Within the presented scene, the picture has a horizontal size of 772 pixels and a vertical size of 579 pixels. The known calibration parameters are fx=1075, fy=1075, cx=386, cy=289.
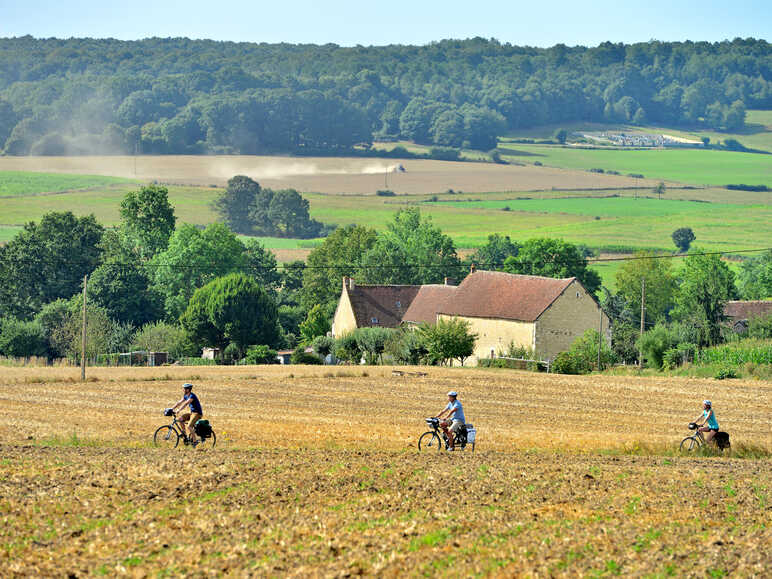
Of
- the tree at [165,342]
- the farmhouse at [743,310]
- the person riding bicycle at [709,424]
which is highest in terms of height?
the farmhouse at [743,310]

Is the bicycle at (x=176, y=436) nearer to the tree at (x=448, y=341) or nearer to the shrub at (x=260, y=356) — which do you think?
the tree at (x=448, y=341)

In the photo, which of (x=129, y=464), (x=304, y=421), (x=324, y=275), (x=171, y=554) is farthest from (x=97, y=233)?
(x=171, y=554)

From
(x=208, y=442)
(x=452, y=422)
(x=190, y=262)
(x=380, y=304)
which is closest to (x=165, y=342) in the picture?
(x=380, y=304)

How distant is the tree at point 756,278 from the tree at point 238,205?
76337mm

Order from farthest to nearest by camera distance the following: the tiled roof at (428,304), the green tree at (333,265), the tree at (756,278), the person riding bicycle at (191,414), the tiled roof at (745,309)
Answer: the tree at (756,278) < the green tree at (333,265) < the tiled roof at (745,309) < the tiled roof at (428,304) < the person riding bicycle at (191,414)

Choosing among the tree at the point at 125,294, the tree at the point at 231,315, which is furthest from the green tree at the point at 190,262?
the tree at the point at 231,315

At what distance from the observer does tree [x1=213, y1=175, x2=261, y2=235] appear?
16188 centimetres

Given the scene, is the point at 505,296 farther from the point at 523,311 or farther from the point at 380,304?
the point at 380,304

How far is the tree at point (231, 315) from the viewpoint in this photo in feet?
277

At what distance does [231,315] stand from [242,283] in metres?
2.91

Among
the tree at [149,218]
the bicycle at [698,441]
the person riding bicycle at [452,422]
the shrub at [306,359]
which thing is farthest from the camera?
the tree at [149,218]

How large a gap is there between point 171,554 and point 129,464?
7.85 metres

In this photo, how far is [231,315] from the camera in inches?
3334

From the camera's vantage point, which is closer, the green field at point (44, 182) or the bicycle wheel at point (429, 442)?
the bicycle wheel at point (429, 442)
